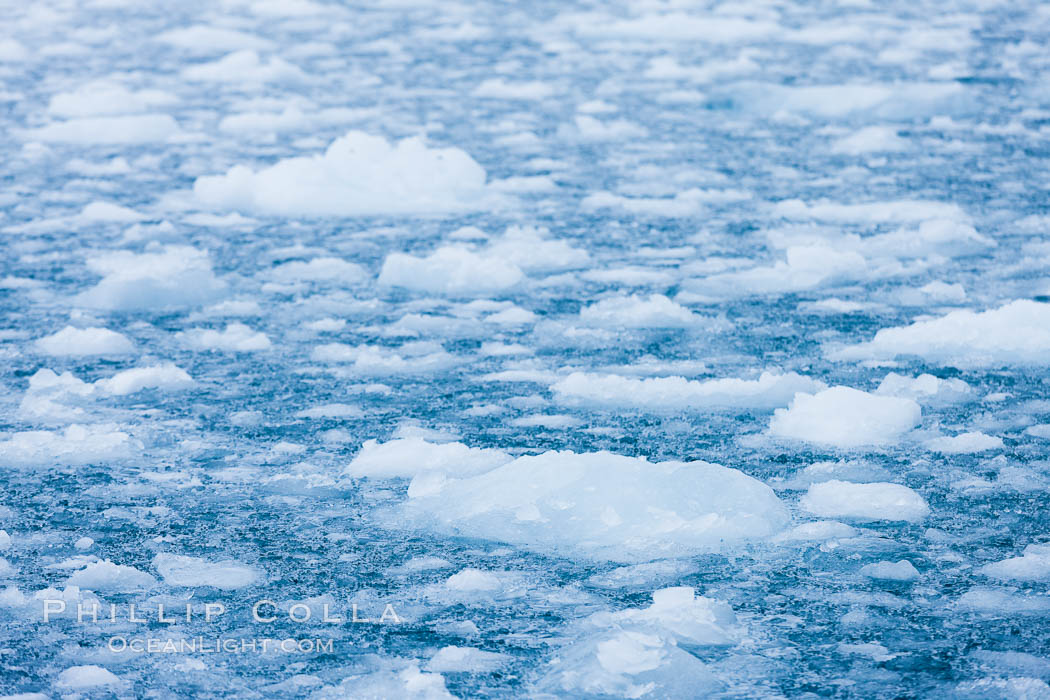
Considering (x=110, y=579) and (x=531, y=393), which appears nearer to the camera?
(x=110, y=579)

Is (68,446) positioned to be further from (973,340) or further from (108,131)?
(108,131)

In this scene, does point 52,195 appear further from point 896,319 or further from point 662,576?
point 662,576

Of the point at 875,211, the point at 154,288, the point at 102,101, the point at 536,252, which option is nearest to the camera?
the point at 154,288

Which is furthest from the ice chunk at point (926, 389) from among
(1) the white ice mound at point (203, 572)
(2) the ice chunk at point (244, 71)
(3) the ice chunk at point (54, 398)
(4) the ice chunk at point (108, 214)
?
(2) the ice chunk at point (244, 71)

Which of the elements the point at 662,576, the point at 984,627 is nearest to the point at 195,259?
the point at 662,576

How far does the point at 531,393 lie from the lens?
4020 mm

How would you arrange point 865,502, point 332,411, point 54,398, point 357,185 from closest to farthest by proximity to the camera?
point 865,502 → point 332,411 → point 54,398 → point 357,185

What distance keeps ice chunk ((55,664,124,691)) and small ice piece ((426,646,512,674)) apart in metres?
0.55

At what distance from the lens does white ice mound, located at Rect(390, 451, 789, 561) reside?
308 centimetres

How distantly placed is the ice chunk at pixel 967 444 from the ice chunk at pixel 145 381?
202 centimetres

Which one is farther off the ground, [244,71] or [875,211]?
[244,71]

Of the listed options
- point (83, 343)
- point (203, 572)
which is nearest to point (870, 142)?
point (83, 343)

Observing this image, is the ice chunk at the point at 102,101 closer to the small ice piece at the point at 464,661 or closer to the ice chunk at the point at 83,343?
the ice chunk at the point at 83,343

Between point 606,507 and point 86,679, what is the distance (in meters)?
1.13
